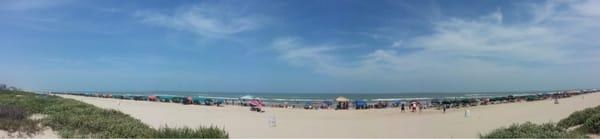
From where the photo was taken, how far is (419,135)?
15.1m

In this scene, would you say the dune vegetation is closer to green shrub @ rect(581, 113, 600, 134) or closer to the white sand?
green shrub @ rect(581, 113, 600, 134)

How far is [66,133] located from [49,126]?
1394 mm

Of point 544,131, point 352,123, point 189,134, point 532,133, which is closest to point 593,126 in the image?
point 544,131

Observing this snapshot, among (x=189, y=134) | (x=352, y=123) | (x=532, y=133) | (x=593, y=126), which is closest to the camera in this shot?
(x=189, y=134)

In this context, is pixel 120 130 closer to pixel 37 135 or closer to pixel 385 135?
pixel 37 135

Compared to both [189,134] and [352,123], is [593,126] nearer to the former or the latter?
[189,134]

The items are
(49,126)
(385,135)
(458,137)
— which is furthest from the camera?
(385,135)

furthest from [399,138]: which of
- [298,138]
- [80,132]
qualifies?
[80,132]

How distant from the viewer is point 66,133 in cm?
1121

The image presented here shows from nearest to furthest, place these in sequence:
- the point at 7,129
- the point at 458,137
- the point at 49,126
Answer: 1. the point at 7,129
2. the point at 49,126
3. the point at 458,137

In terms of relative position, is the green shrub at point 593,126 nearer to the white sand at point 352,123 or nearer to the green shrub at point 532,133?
the green shrub at point 532,133

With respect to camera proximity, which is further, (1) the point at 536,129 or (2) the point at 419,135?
(2) the point at 419,135

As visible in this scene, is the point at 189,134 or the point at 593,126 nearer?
the point at 189,134

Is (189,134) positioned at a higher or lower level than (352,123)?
higher
